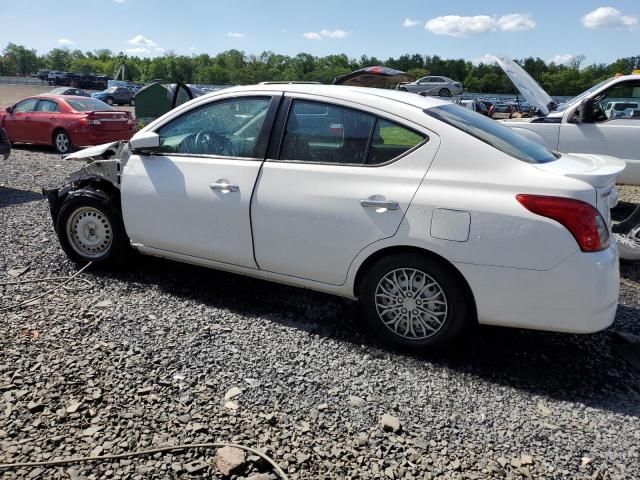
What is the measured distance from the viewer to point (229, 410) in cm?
283

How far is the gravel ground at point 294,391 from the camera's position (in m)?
2.51

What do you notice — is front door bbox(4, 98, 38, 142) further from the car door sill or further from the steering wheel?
the steering wheel

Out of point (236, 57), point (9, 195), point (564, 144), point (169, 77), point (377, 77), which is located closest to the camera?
point (564, 144)

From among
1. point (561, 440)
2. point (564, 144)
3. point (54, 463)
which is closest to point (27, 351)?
point (54, 463)

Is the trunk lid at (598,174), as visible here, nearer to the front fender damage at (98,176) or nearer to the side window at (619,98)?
the front fender damage at (98,176)

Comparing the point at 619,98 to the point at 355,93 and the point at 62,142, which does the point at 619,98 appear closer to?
the point at 355,93

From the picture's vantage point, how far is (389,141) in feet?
11.3

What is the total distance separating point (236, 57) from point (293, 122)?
151930 mm

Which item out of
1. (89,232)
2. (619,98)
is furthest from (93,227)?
(619,98)

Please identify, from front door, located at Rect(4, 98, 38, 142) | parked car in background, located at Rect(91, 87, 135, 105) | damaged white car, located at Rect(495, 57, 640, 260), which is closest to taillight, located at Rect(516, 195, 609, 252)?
damaged white car, located at Rect(495, 57, 640, 260)

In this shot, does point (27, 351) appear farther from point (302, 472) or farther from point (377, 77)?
point (377, 77)

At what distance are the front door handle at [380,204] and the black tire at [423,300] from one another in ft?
1.00

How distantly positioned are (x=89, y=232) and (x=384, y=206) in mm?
2813

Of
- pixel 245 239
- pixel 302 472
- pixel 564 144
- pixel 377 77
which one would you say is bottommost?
pixel 302 472
